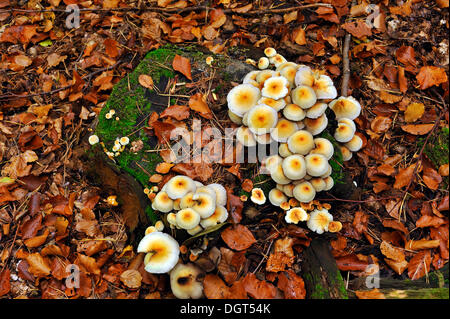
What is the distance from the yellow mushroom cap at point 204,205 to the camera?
10.9 ft

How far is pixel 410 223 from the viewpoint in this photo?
4.02 m

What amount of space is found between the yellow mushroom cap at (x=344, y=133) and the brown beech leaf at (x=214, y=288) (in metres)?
2.23

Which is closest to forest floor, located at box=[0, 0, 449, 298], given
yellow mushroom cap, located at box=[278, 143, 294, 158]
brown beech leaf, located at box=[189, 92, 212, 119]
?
brown beech leaf, located at box=[189, 92, 212, 119]

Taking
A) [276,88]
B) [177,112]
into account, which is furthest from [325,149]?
[177,112]

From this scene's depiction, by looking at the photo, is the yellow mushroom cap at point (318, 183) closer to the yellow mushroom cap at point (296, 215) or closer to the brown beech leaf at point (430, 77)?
the yellow mushroom cap at point (296, 215)

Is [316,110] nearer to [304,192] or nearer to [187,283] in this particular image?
[304,192]

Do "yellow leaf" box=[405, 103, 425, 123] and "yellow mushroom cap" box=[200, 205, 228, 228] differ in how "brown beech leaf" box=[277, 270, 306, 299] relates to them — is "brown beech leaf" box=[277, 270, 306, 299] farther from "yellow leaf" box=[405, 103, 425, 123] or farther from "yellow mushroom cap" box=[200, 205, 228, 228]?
"yellow leaf" box=[405, 103, 425, 123]

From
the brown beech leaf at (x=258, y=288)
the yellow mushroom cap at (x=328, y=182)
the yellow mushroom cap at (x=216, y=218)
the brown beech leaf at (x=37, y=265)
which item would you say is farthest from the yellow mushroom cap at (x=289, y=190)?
the brown beech leaf at (x=37, y=265)

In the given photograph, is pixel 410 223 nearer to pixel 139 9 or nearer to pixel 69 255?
pixel 69 255

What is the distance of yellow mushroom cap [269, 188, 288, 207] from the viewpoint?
3736mm

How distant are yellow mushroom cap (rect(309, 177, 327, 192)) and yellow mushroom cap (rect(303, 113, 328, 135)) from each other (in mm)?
547

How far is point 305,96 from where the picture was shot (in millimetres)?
3537

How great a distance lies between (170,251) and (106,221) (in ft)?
4.92
